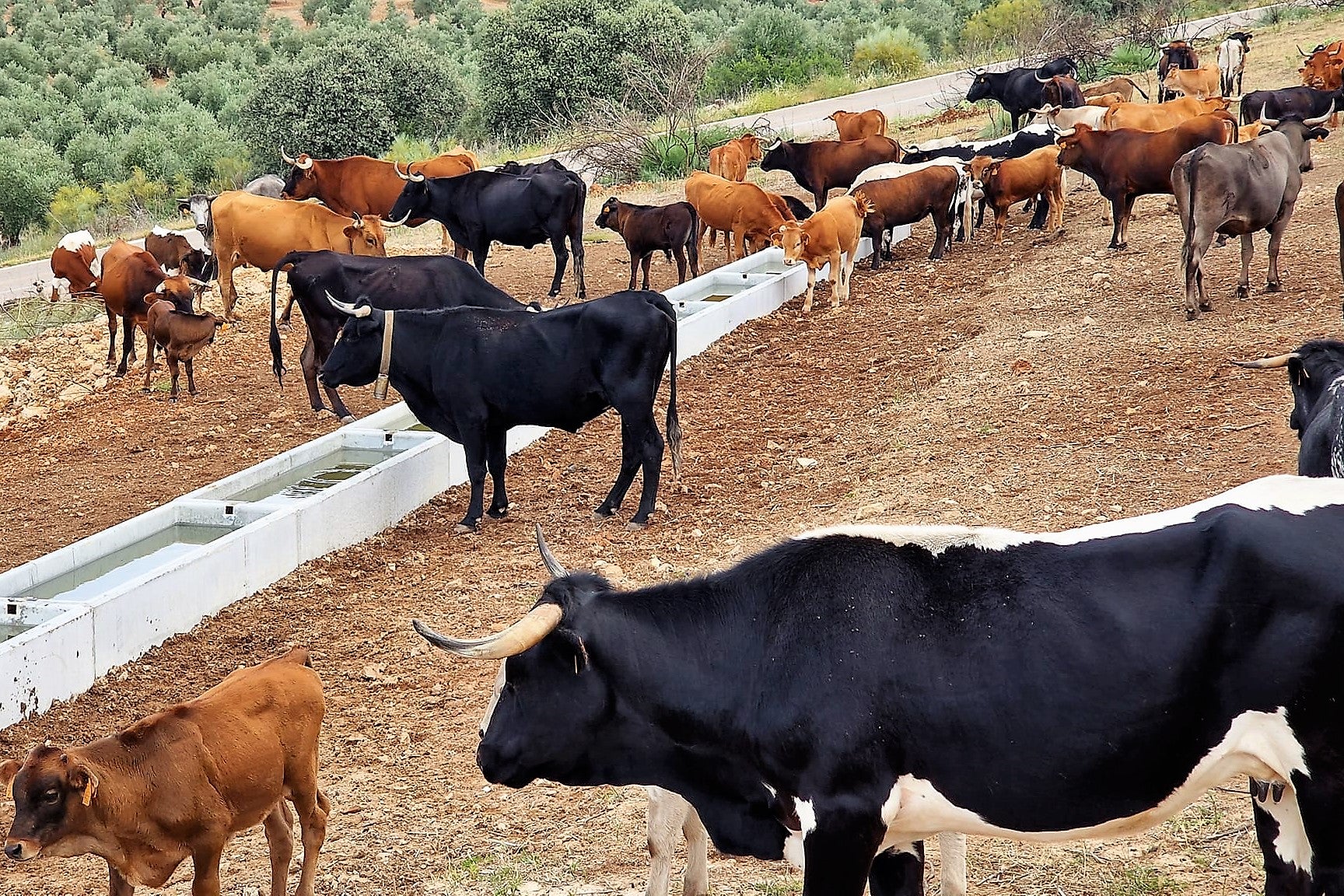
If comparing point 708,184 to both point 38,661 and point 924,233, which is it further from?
point 38,661

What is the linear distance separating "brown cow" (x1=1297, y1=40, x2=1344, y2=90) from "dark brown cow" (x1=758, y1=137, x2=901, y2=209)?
24.8ft

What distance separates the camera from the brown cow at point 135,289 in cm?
1493

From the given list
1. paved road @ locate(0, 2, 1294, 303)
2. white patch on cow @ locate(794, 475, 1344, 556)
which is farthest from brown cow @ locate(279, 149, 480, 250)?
white patch on cow @ locate(794, 475, 1344, 556)

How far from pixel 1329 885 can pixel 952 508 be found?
520cm

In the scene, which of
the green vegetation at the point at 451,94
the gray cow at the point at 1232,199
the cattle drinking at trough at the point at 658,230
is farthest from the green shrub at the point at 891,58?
the gray cow at the point at 1232,199

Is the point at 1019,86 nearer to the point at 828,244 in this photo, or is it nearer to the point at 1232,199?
the point at 828,244

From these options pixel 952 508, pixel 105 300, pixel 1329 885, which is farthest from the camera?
pixel 105 300

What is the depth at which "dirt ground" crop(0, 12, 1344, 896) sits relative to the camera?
6070 mm

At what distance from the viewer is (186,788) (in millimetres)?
5383

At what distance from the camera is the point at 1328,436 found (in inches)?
283

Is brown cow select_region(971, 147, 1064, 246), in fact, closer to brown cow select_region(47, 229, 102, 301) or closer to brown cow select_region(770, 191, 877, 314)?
brown cow select_region(770, 191, 877, 314)

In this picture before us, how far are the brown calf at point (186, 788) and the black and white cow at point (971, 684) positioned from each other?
1.41m

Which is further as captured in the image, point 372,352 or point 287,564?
point 372,352

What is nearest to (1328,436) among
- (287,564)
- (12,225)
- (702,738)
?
(702,738)
